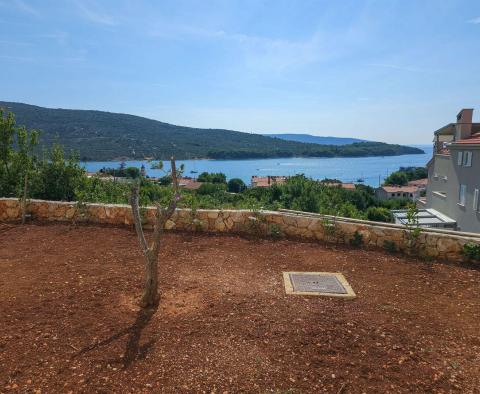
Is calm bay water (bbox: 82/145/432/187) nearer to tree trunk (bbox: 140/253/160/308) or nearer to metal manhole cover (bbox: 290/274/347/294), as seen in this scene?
metal manhole cover (bbox: 290/274/347/294)

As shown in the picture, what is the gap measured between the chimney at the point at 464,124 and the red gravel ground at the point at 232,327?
18294 mm

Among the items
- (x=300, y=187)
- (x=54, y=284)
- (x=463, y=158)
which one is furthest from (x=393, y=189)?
(x=54, y=284)

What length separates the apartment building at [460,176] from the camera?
1802cm

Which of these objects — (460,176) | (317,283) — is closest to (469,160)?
(460,176)

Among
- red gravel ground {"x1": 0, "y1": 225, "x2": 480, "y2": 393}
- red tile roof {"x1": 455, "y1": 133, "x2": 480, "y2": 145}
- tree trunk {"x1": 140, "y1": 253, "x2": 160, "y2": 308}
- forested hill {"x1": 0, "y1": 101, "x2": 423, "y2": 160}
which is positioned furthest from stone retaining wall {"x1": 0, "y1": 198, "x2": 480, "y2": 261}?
red tile roof {"x1": 455, "y1": 133, "x2": 480, "y2": 145}

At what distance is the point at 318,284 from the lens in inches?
173

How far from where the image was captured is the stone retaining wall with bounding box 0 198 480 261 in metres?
5.45

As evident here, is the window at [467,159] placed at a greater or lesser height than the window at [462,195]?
greater

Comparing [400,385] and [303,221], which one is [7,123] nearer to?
[303,221]

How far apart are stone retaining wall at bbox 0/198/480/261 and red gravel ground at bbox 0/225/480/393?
47 centimetres

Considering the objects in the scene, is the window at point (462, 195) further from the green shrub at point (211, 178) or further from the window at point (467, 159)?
the green shrub at point (211, 178)

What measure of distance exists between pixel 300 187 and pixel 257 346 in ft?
38.9

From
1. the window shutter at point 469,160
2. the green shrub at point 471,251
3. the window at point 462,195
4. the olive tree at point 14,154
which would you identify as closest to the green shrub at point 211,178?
the window at point 462,195

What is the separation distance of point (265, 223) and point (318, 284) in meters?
2.23
